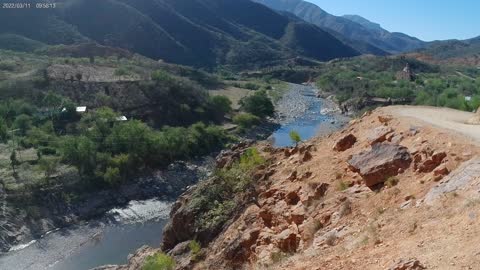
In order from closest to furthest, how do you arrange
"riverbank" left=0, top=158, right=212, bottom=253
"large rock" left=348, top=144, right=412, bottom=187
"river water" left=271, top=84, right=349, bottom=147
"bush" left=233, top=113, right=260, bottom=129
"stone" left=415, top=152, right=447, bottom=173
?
1. "stone" left=415, top=152, right=447, bottom=173
2. "large rock" left=348, top=144, right=412, bottom=187
3. "riverbank" left=0, top=158, right=212, bottom=253
4. "river water" left=271, top=84, right=349, bottom=147
5. "bush" left=233, top=113, right=260, bottom=129

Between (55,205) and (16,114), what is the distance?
850 inches

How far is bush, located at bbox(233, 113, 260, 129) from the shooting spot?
235ft

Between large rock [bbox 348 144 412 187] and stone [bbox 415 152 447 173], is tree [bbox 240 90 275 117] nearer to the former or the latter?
large rock [bbox 348 144 412 187]

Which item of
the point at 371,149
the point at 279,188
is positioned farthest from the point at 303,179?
the point at 371,149

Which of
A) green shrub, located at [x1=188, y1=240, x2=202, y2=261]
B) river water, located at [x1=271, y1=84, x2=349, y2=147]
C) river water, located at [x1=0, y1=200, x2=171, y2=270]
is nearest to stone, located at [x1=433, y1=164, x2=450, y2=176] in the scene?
green shrub, located at [x1=188, y1=240, x2=202, y2=261]

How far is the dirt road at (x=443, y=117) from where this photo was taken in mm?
15805

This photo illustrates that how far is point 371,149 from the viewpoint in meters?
15.5

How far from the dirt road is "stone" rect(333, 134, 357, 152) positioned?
2081mm

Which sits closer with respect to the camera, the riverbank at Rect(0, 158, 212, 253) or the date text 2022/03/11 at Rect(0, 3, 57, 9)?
the riverbank at Rect(0, 158, 212, 253)

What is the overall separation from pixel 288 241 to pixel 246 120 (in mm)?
57963

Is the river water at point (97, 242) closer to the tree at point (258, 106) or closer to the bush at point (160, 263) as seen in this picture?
the bush at point (160, 263)

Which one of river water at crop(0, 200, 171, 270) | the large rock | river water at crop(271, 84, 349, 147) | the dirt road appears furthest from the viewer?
river water at crop(271, 84, 349, 147)

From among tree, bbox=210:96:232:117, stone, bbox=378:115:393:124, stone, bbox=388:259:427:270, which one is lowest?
tree, bbox=210:96:232:117

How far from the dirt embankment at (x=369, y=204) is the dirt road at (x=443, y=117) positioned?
0.24 ft
